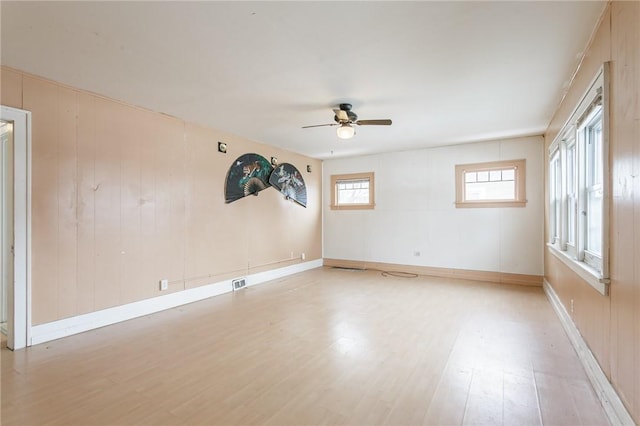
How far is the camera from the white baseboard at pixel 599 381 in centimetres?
179

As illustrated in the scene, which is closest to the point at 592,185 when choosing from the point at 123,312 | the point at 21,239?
the point at 123,312

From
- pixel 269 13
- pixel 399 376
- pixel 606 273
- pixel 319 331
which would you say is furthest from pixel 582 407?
pixel 269 13

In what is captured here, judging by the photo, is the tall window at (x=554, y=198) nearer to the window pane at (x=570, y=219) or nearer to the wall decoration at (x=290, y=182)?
the window pane at (x=570, y=219)

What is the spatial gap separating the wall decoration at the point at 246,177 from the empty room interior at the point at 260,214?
44mm

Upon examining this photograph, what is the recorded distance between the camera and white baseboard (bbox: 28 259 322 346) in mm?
3105

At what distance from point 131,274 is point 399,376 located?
3.32 metres

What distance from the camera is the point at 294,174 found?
6.70 metres

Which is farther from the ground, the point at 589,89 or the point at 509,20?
the point at 509,20

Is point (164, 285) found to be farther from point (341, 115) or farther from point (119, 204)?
point (341, 115)

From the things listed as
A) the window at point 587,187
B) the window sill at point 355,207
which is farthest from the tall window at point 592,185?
the window sill at point 355,207

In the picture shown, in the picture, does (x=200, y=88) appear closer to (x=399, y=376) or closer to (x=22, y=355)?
(x=22, y=355)

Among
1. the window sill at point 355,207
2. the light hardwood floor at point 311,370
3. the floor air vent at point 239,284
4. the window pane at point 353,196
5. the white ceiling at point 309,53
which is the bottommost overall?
the light hardwood floor at point 311,370

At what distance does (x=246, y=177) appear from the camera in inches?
217

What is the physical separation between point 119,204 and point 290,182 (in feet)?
11.2
